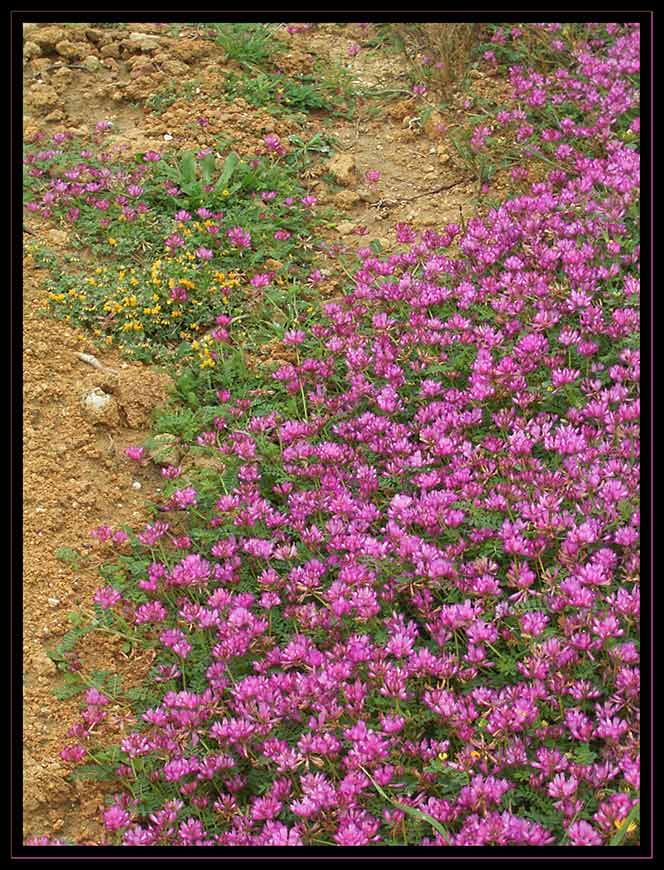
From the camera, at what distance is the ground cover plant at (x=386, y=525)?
302cm

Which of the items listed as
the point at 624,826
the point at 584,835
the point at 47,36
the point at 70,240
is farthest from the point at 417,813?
the point at 47,36

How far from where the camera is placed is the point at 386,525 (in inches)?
152

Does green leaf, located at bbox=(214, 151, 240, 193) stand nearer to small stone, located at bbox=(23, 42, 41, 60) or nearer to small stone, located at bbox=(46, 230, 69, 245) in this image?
small stone, located at bbox=(46, 230, 69, 245)

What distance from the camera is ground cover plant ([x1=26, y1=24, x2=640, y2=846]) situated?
3020mm

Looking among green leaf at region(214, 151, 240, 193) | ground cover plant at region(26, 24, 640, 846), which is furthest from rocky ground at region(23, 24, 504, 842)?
green leaf at region(214, 151, 240, 193)

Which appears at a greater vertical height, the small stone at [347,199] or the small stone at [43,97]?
the small stone at [43,97]

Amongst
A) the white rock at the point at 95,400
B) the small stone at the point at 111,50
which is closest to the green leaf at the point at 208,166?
the small stone at the point at 111,50

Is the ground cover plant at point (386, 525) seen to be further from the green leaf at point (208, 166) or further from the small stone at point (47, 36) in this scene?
the small stone at point (47, 36)

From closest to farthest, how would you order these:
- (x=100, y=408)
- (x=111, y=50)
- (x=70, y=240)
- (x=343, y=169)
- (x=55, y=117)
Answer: (x=100, y=408) → (x=70, y=240) → (x=343, y=169) → (x=55, y=117) → (x=111, y=50)

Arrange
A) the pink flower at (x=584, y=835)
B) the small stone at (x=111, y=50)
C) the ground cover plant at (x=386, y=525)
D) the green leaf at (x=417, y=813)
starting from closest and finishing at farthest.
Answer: the pink flower at (x=584, y=835) → the green leaf at (x=417, y=813) → the ground cover plant at (x=386, y=525) → the small stone at (x=111, y=50)

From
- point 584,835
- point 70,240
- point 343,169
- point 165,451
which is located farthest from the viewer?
point 343,169

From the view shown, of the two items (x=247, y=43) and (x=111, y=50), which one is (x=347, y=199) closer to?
(x=247, y=43)

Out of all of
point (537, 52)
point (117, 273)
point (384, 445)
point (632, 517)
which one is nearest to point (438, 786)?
point (632, 517)

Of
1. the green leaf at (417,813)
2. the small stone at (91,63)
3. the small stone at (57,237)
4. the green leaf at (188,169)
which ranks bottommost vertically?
the green leaf at (417,813)
